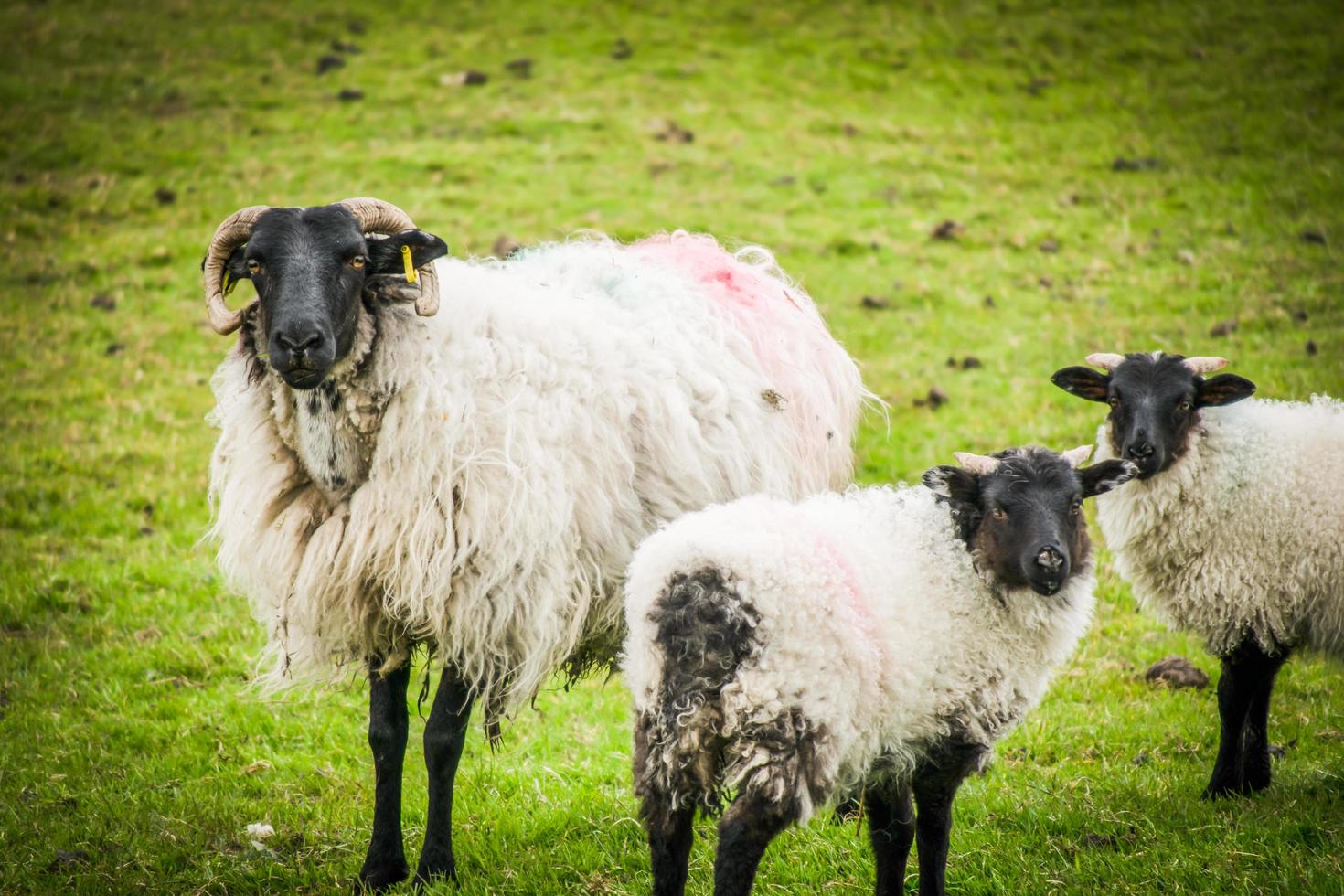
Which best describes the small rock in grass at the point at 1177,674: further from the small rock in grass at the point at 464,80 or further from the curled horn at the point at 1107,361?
the small rock in grass at the point at 464,80

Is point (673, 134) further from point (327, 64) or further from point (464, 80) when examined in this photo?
point (327, 64)

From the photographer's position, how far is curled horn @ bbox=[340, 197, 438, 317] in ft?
16.7

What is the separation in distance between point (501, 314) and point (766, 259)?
225 cm

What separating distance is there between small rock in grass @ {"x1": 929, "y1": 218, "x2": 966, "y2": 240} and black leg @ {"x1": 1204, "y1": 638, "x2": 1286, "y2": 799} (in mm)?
9586

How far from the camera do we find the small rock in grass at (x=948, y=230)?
14.5 metres

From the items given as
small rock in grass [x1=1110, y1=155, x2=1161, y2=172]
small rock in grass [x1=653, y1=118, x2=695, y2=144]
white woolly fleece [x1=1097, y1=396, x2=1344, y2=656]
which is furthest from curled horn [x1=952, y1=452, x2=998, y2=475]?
small rock in grass [x1=653, y1=118, x2=695, y2=144]

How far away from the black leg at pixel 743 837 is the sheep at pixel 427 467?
4.87ft

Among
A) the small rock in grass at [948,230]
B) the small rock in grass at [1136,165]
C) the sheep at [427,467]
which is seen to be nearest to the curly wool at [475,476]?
the sheep at [427,467]

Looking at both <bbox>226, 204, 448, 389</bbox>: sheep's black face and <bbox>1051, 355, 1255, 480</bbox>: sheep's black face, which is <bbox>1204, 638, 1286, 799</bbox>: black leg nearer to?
<bbox>1051, 355, 1255, 480</bbox>: sheep's black face

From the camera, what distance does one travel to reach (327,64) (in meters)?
20.3

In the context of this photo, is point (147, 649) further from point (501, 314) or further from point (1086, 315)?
point (1086, 315)

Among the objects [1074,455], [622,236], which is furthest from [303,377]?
[622,236]

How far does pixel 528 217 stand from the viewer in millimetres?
15047

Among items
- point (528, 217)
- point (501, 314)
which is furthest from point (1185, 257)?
point (501, 314)
